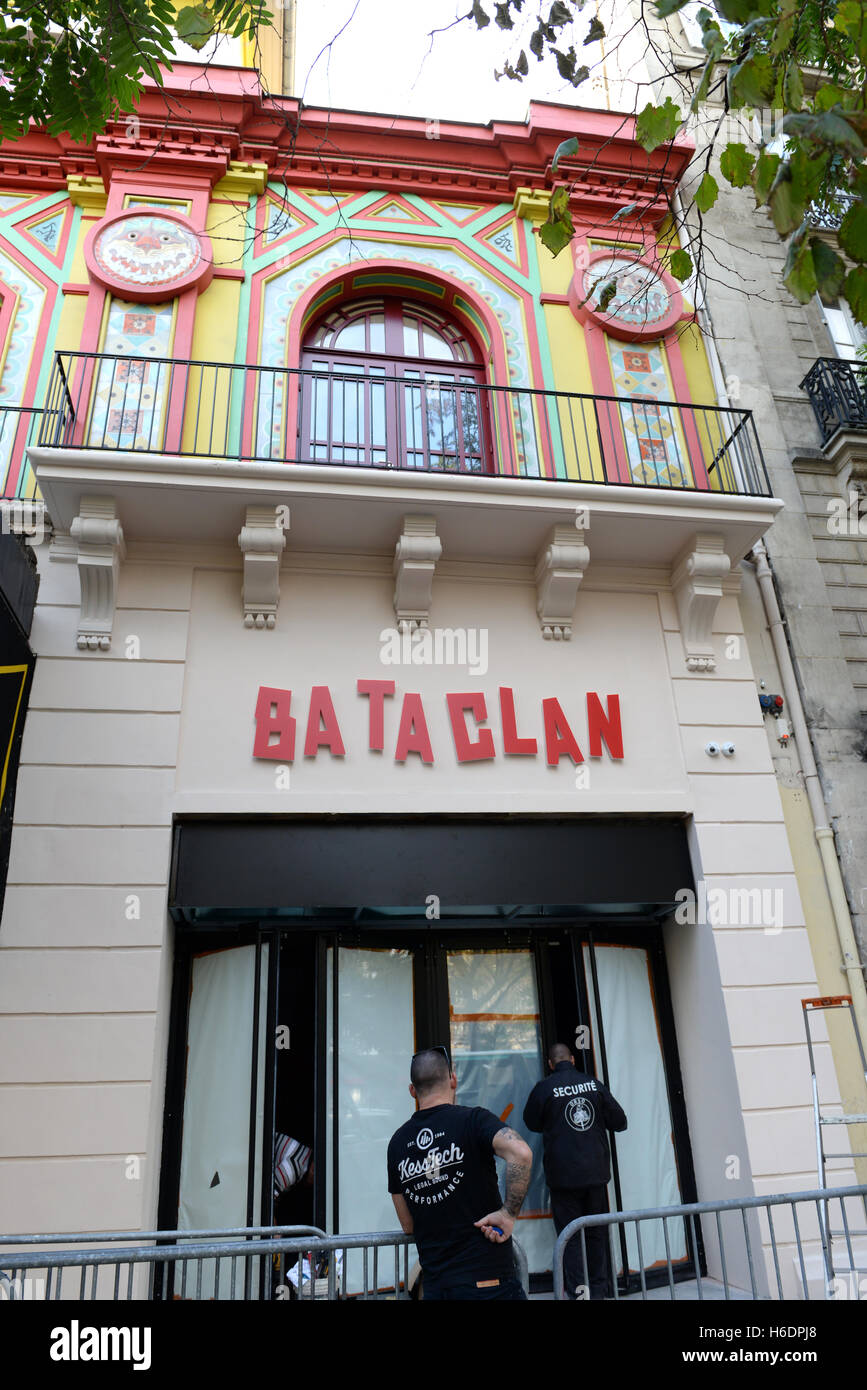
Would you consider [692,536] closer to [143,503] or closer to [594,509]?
[594,509]

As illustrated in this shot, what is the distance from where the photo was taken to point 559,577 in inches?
293

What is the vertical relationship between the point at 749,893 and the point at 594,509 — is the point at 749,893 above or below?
below

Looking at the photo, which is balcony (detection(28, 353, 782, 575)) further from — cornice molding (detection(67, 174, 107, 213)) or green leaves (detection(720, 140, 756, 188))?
green leaves (detection(720, 140, 756, 188))

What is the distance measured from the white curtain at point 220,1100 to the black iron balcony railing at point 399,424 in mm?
4327

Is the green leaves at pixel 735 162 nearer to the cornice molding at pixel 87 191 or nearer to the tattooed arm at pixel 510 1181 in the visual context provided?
the tattooed arm at pixel 510 1181

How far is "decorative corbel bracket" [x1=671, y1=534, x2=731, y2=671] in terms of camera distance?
296 inches

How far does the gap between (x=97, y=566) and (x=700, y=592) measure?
4.94 metres

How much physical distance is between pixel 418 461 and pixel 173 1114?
571cm

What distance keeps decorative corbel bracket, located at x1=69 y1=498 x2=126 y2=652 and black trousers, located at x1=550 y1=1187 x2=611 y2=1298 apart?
5.21 meters

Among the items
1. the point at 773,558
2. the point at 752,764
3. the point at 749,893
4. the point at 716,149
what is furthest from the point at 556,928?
the point at 716,149

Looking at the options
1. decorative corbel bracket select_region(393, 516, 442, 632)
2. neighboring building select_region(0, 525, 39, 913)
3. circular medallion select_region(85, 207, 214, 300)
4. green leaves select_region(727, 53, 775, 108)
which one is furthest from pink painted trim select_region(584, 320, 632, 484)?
neighboring building select_region(0, 525, 39, 913)

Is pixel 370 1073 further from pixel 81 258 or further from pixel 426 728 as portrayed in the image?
pixel 81 258

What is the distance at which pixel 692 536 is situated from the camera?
7.57 m

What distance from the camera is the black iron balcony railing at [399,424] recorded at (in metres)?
7.71
